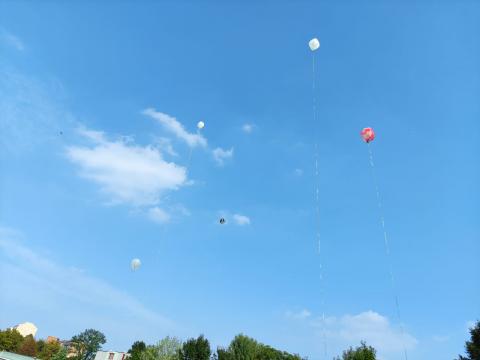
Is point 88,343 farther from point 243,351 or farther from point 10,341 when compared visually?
point 243,351

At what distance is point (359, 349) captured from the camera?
41500 mm

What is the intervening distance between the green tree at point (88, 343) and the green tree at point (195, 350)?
94432 millimetres

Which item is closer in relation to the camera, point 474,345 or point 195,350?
point 474,345

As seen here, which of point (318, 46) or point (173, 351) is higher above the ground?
point (318, 46)

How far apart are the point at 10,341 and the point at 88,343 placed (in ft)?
125

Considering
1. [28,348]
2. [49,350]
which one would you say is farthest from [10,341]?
[49,350]

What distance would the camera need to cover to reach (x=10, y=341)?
359ft

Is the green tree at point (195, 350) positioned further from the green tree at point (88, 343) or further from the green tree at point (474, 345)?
the green tree at point (88, 343)

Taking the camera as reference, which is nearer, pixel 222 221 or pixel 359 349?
Answer: pixel 222 221

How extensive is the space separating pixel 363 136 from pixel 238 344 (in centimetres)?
4574

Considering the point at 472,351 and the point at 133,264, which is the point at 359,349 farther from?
the point at 133,264

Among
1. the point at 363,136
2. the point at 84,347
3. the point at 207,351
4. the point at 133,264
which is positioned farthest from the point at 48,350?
the point at 363,136

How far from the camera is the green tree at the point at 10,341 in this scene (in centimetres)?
10806

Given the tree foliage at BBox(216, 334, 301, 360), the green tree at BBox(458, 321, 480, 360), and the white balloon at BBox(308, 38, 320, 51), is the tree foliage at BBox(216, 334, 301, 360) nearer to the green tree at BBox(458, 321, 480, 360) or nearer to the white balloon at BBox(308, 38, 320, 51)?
the green tree at BBox(458, 321, 480, 360)
